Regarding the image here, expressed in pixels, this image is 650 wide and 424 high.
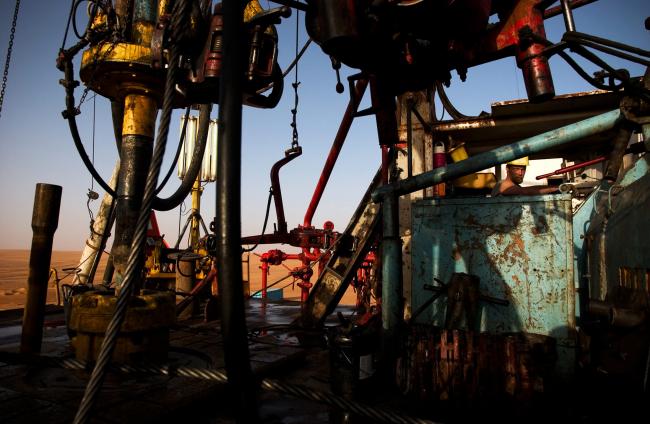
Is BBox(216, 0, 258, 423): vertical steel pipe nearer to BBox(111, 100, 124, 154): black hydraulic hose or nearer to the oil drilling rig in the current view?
the oil drilling rig

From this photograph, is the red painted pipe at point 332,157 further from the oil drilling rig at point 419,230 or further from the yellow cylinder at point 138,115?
the yellow cylinder at point 138,115

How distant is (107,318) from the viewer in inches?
126

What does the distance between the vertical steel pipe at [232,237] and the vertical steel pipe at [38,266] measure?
357 cm

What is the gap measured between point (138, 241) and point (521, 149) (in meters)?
2.55

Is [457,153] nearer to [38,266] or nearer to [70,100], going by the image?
[70,100]

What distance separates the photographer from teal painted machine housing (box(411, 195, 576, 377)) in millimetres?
3434

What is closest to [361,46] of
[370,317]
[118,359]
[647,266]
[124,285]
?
[124,285]

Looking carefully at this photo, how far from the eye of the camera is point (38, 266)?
3.59m

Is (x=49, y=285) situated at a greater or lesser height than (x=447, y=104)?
lesser

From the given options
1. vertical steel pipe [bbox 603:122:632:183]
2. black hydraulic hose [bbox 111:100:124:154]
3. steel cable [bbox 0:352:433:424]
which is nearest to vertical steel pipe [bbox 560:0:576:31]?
vertical steel pipe [bbox 603:122:632:183]

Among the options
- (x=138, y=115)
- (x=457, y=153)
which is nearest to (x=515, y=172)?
(x=457, y=153)

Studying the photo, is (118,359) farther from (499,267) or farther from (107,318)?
(499,267)

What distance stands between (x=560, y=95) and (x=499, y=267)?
12.4 ft

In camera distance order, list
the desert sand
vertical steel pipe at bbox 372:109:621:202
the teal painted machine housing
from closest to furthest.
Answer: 1. vertical steel pipe at bbox 372:109:621:202
2. the teal painted machine housing
3. the desert sand
